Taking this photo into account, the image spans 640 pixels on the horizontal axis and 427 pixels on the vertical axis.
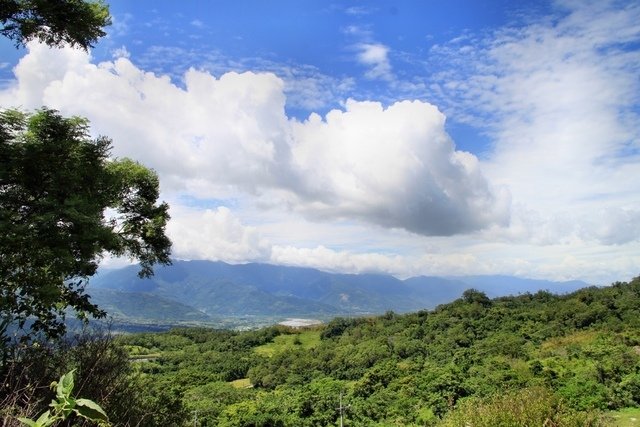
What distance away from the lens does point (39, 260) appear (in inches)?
249

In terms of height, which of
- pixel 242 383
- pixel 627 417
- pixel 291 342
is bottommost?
pixel 242 383

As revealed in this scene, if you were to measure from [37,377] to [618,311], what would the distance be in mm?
66173

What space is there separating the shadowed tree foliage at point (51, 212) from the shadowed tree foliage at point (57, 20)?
1515mm

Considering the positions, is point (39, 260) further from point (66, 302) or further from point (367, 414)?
point (367, 414)

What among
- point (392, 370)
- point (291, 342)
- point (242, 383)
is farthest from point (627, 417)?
point (291, 342)

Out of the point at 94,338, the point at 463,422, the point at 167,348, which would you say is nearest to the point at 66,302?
the point at 94,338

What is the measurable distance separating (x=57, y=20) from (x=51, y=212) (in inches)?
151

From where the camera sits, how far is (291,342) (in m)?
96.8

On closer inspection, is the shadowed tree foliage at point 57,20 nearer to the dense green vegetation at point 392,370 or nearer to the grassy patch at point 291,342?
the dense green vegetation at point 392,370

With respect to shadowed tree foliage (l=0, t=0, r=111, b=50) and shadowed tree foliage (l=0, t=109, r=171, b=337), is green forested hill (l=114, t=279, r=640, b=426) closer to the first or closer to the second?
shadowed tree foliage (l=0, t=109, r=171, b=337)

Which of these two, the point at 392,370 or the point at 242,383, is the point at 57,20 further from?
the point at 242,383

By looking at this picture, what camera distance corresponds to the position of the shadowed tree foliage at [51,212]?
587cm

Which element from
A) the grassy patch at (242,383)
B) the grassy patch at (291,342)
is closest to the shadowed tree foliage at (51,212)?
the grassy patch at (242,383)

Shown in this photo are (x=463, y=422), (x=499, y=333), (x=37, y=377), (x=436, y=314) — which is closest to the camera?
(x=37, y=377)
